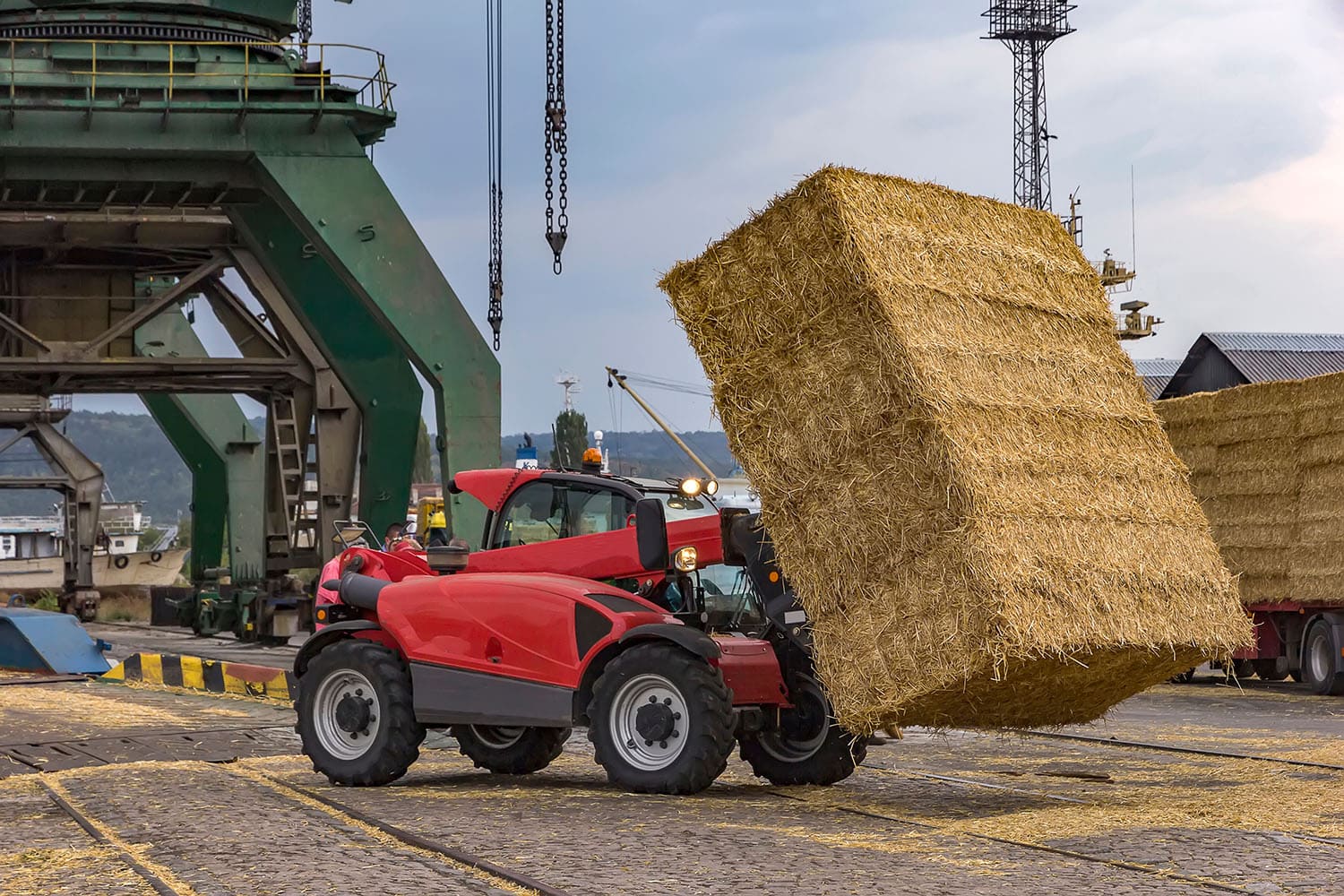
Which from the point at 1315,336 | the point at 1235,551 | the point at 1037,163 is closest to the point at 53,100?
the point at 1235,551

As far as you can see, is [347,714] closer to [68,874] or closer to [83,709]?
[68,874]

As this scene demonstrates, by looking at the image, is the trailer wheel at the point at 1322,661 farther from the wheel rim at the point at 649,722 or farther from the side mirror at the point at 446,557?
the wheel rim at the point at 649,722

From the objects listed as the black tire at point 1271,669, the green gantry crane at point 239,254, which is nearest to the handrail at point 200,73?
the green gantry crane at point 239,254

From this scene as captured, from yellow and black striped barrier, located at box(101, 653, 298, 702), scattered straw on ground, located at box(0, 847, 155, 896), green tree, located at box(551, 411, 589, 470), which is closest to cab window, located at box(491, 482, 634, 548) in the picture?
scattered straw on ground, located at box(0, 847, 155, 896)

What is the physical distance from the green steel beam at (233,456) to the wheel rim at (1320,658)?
25.3 m

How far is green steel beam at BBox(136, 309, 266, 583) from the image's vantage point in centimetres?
4156

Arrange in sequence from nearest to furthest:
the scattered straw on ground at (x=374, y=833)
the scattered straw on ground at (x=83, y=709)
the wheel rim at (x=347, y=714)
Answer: the scattered straw on ground at (x=374, y=833)
the wheel rim at (x=347, y=714)
the scattered straw on ground at (x=83, y=709)

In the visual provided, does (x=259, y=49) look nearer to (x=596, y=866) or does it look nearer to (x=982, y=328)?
(x=982, y=328)

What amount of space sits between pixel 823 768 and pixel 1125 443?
3010 millimetres

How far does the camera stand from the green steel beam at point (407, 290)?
28188 mm

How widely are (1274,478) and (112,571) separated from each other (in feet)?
199

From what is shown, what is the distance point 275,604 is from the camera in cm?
3638

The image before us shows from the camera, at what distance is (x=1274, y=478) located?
918 inches

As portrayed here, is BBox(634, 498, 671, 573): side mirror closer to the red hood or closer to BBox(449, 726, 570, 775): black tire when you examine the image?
the red hood
